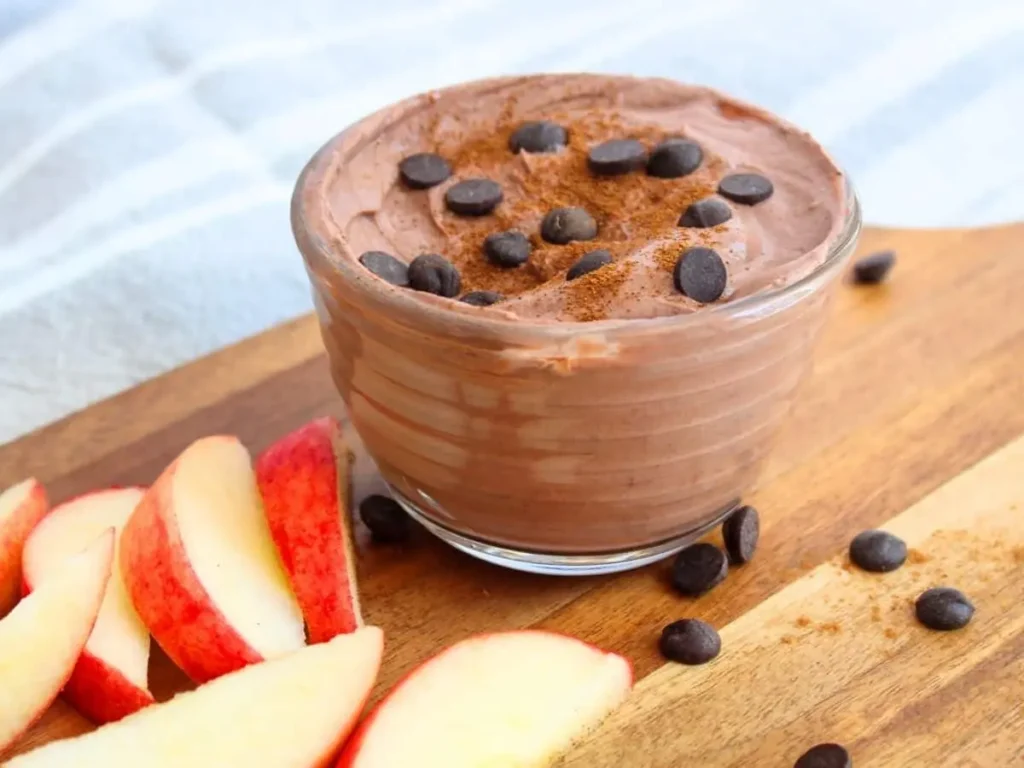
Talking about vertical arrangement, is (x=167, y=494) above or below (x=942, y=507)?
above

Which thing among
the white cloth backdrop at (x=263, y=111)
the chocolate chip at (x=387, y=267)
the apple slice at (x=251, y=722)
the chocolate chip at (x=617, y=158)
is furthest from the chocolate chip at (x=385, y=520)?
the white cloth backdrop at (x=263, y=111)

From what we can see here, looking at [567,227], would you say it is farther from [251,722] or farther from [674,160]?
[251,722]

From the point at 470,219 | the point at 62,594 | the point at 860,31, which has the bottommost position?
the point at 860,31

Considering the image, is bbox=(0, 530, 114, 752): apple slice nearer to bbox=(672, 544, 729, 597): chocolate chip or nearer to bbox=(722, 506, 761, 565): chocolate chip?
bbox=(672, 544, 729, 597): chocolate chip

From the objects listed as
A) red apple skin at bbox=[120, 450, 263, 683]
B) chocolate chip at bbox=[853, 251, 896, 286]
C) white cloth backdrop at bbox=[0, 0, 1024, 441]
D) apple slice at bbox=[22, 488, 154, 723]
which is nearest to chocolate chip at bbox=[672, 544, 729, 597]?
red apple skin at bbox=[120, 450, 263, 683]

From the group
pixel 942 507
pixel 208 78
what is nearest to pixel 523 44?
pixel 208 78

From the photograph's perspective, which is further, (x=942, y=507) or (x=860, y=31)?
(x=860, y=31)

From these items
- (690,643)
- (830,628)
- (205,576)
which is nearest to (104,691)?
(205,576)

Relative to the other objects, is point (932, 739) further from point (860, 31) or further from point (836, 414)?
point (860, 31)
